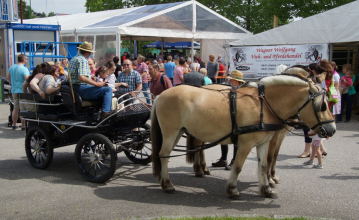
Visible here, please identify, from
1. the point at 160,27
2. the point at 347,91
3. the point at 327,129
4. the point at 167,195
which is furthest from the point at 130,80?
the point at 160,27

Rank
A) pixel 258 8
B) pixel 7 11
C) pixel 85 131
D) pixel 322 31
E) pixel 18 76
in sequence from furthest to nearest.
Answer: pixel 258 8, pixel 7 11, pixel 322 31, pixel 18 76, pixel 85 131

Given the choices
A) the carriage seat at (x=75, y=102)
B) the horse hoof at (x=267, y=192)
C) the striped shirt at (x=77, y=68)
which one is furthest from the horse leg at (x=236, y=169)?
the striped shirt at (x=77, y=68)

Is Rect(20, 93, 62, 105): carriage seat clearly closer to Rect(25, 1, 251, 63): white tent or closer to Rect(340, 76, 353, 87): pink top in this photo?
Rect(340, 76, 353, 87): pink top

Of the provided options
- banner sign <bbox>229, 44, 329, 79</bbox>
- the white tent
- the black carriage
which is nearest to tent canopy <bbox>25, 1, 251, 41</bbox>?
the white tent

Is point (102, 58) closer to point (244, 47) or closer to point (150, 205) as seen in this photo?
point (244, 47)

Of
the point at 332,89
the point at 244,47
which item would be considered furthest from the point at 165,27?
the point at 332,89

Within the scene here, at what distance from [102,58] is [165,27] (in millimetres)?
3258

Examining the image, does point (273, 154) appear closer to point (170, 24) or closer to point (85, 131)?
point (85, 131)

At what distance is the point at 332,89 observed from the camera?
27.9 feet

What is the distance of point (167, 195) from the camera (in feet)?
18.0

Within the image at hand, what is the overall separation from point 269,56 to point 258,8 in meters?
21.0

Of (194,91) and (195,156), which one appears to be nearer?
(194,91)

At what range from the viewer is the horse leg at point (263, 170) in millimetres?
5230

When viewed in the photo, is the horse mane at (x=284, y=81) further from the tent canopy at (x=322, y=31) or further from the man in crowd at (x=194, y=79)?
the tent canopy at (x=322, y=31)
